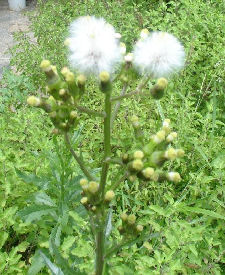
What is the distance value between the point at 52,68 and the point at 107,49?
0.67ft

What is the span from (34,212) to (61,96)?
0.96 m

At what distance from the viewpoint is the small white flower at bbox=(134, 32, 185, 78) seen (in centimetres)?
133

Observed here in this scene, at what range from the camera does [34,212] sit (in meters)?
2.16

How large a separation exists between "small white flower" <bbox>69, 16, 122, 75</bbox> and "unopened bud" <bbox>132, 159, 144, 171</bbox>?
0.96 ft

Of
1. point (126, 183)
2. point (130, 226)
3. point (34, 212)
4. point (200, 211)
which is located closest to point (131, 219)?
point (130, 226)

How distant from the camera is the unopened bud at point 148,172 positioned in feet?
4.45

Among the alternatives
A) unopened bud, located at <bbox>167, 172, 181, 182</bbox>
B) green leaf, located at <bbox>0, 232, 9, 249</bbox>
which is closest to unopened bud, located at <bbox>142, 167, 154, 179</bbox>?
unopened bud, located at <bbox>167, 172, 181, 182</bbox>

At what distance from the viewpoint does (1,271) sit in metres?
2.08

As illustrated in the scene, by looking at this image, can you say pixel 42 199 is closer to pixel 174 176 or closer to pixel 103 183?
pixel 103 183

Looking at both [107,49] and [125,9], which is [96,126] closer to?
[107,49]

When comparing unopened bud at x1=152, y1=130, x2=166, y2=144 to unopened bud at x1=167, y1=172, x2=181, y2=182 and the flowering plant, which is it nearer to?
the flowering plant

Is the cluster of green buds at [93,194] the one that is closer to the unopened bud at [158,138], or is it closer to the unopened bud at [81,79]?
the unopened bud at [158,138]

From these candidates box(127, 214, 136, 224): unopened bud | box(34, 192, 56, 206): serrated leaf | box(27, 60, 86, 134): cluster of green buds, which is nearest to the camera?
box(27, 60, 86, 134): cluster of green buds

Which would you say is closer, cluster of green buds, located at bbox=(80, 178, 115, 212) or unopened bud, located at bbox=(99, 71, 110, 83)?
unopened bud, located at bbox=(99, 71, 110, 83)
